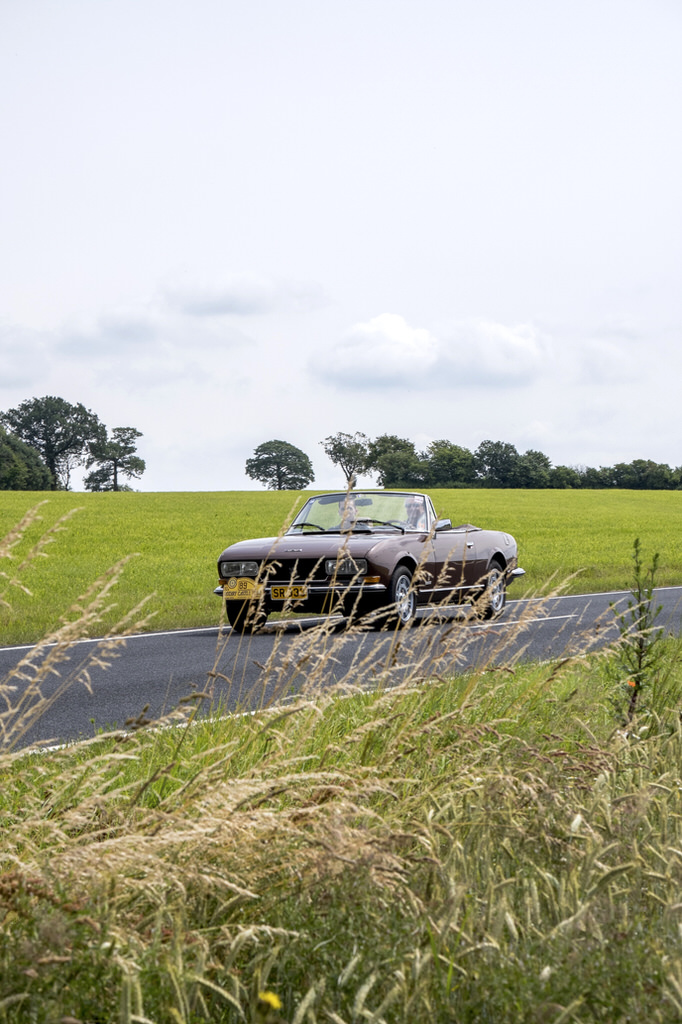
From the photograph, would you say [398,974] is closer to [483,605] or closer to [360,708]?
[483,605]

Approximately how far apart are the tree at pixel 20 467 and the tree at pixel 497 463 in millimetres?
42380

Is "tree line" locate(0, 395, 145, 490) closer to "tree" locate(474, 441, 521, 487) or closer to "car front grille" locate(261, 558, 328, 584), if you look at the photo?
"tree" locate(474, 441, 521, 487)

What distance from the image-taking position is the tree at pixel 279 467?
378 feet

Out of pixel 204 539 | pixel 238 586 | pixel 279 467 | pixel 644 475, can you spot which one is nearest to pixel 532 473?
pixel 644 475

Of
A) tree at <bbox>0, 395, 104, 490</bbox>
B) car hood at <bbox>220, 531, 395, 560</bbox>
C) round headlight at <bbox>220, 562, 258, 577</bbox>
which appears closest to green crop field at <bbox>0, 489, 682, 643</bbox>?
round headlight at <bbox>220, 562, 258, 577</bbox>

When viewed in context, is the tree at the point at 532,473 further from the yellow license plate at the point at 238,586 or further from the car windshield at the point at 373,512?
the yellow license plate at the point at 238,586

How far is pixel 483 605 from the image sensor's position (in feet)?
15.1

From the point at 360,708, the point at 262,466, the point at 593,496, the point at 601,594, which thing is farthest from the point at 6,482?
the point at 360,708

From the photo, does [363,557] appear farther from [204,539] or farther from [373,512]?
[204,539]

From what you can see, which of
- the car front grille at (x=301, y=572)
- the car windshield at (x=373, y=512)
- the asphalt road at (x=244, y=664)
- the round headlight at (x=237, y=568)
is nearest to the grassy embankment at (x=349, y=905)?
the asphalt road at (x=244, y=664)

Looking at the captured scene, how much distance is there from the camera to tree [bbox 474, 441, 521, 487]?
97.0 meters

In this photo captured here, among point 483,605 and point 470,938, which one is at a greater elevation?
point 483,605

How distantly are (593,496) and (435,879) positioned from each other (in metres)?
60.3

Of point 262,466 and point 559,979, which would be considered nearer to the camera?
point 559,979
